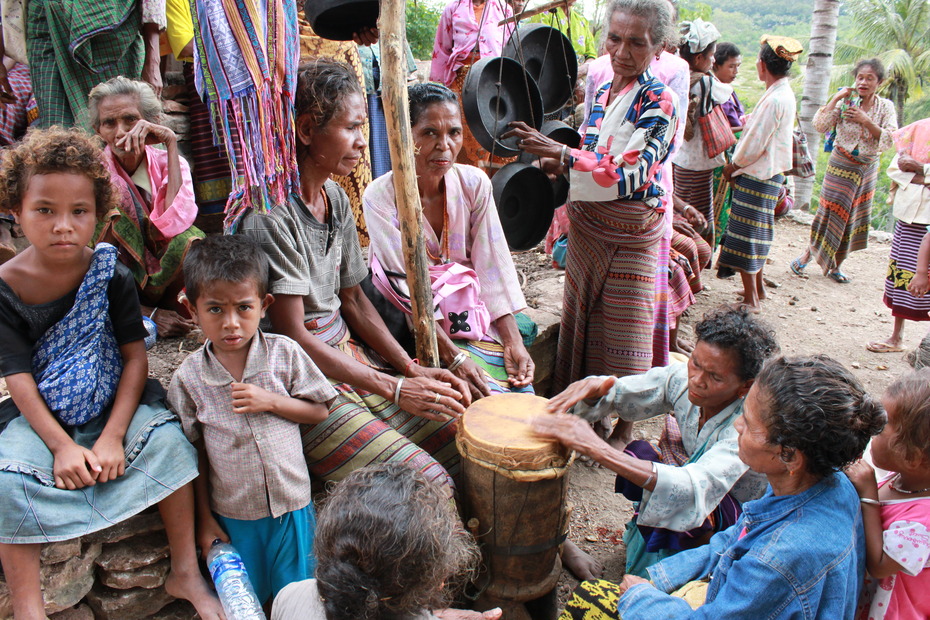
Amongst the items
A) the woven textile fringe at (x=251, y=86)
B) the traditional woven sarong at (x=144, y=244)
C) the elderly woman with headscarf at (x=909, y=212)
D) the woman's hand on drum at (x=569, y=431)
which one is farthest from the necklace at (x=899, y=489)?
the elderly woman with headscarf at (x=909, y=212)

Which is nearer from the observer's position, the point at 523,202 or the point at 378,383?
the point at 378,383

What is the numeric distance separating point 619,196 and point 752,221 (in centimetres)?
306

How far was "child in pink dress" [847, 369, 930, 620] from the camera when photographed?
1.58 metres

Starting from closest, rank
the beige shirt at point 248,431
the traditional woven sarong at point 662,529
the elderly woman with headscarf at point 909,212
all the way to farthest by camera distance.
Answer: the beige shirt at point 248,431 < the traditional woven sarong at point 662,529 < the elderly woman with headscarf at point 909,212

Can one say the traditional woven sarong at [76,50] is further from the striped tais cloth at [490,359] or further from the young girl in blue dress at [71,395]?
the striped tais cloth at [490,359]

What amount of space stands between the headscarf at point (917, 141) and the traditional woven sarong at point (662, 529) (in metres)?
3.33

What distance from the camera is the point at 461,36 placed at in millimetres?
4973

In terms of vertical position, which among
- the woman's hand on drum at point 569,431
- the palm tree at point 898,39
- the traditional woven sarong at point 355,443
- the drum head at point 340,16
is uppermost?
the palm tree at point 898,39

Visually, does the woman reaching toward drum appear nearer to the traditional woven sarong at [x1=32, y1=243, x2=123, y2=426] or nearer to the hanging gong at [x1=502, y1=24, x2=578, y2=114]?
the traditional woven sarong at [x1=32, y1=243, x2=123, y2=426]

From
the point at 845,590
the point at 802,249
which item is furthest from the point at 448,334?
the point at 802,249

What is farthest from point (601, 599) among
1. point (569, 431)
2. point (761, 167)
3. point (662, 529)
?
point (761, 167)

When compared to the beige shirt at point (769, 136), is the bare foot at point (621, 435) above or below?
below

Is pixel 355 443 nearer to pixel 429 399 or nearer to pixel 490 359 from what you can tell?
pixel 429 399

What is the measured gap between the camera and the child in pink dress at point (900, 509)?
1576 millimetres
